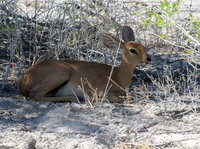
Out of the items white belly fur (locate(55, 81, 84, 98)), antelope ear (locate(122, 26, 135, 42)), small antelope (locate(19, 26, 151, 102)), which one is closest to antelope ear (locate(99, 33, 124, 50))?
small antelope (locate(19, 26, 151, 102))

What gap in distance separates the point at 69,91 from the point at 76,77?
275 millimetres

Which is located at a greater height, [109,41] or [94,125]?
A: [109,41]

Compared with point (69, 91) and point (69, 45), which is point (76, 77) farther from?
point (69, 45)

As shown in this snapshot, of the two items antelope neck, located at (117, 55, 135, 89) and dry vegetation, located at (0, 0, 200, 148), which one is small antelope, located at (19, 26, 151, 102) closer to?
antelope neck, located at (117, 55, 135, 89)

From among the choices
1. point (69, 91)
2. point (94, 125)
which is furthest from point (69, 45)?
point (94, 125)

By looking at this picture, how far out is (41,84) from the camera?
711cm

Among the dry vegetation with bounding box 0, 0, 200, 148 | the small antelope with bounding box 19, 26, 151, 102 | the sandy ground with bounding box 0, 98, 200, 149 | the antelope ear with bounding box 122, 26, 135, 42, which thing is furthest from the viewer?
the antelope ear with bounding box 122, 26, 135, 42

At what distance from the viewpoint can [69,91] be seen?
7.28 metres

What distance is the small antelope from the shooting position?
23.2 ft

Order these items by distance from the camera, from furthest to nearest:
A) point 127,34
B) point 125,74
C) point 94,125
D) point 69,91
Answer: point 127,34
point 125,74
point 69,91
point 94,125

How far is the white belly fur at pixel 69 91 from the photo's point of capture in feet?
23.8

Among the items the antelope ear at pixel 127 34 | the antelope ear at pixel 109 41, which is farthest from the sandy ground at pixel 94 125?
the antelope ear at pixel 127 34

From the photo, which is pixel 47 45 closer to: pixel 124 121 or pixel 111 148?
pixel 124 121

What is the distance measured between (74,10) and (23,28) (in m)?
1.09
